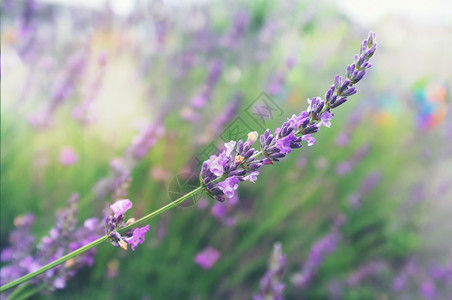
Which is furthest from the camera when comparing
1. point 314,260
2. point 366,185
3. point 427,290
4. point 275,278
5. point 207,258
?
point 366,185

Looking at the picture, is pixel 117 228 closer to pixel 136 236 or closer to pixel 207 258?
pixel 136 236

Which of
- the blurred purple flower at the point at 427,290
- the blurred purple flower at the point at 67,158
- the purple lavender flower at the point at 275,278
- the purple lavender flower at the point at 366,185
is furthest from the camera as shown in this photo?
the purple lavender flower at the point at 366,185

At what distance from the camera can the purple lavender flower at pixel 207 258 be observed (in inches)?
84.0

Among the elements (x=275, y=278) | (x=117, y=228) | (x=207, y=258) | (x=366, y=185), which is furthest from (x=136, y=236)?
(x=366, y=185)

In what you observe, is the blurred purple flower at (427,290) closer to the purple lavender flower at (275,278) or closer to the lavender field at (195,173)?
the lavender field at (195,173)

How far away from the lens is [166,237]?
7.28ft

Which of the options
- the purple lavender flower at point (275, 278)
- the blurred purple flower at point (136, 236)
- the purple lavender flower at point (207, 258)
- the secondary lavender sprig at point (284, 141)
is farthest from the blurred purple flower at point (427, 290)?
the blurred purple flower at point (136, 236)

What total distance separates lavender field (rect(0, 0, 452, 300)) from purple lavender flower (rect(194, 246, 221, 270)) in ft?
0.03

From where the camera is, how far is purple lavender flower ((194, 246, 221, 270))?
7.00ft

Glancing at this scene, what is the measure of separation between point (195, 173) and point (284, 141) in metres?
0.31

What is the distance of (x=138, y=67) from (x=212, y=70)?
0.87 metres

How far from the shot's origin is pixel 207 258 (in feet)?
7.07

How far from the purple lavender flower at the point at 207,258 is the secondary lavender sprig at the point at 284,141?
1496 mm

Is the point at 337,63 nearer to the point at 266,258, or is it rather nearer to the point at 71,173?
the point at 266,258
